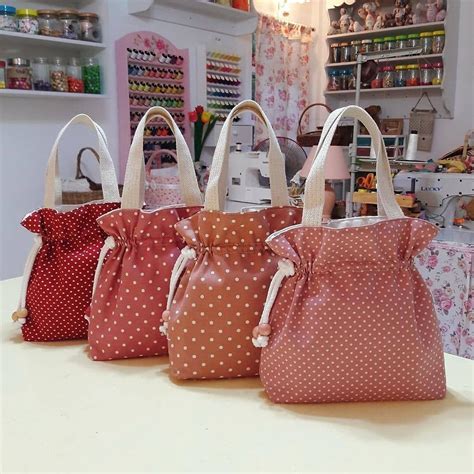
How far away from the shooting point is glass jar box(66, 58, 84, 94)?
2.31 metres

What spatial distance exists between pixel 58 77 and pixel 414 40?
2.37 metres

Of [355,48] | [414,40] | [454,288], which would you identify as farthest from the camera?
[355,48]

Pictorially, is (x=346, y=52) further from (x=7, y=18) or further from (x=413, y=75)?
(x=7, y=18)

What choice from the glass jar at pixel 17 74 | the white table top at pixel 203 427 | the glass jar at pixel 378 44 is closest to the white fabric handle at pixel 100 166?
the white table top at pixel 203 427

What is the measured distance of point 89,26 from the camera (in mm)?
2344

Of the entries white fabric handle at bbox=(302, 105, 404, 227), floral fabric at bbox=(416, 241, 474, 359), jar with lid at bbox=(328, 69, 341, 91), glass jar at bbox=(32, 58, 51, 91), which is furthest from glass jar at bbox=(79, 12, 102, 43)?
jar with lid at bbox=(328, 69, 341, 91)

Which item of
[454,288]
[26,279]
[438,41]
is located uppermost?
[438,41]

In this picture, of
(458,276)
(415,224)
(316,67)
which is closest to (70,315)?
(415,224)

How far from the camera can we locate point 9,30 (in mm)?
2059

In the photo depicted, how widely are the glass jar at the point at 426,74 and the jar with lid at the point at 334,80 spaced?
65 centimetres

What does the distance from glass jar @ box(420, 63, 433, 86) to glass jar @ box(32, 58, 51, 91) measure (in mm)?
2415

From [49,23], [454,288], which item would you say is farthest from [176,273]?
[49,23]

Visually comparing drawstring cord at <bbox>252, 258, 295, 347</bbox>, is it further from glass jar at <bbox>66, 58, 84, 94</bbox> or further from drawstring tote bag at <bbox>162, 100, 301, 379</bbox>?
glass jar at <bbox>66, 58, 84, 94</bbox>

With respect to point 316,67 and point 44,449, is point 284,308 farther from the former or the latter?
point 316,67
